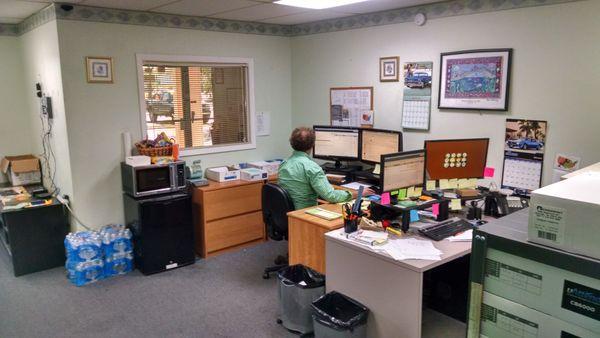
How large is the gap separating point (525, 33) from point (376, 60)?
143cm

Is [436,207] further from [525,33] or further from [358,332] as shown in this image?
[525,33]

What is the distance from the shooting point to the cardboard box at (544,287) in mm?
1131

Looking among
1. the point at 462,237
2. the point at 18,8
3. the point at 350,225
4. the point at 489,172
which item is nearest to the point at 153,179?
the point at 18,8

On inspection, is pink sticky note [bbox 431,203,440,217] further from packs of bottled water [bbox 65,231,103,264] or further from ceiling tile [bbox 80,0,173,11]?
packs of bottled water [bbox 65,231,103,264]

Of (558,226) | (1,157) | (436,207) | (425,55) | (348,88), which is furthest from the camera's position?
(1,157)

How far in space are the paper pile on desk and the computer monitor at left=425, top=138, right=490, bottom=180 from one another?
812 millimetres

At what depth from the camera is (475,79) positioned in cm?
358

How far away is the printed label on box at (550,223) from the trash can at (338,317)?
1457 mm

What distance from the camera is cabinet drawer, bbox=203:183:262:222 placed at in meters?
4.25

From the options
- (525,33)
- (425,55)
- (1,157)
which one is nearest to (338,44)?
(425,55)

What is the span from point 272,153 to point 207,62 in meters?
1.36

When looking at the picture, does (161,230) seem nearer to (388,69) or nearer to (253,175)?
(253,175)

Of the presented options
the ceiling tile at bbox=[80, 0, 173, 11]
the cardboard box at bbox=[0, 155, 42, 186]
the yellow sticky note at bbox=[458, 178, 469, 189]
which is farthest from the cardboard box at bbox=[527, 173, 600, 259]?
the cardboard box at bbox=[0, 155, 42, 186]

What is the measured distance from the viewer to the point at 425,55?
3.93m
